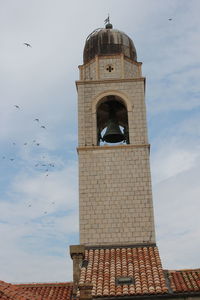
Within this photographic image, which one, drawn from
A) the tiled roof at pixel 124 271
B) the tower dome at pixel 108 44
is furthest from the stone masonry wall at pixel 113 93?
the tiled roof at pixel 124 271

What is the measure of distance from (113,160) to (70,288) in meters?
5.26

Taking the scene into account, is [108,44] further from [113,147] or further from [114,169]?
[114,169]

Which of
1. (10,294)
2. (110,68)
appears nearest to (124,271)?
(10,294)

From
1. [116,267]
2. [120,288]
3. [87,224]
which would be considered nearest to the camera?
[120,288]

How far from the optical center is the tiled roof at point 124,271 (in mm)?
15828

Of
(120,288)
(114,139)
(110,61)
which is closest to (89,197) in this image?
(114,139)

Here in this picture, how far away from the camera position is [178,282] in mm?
16875

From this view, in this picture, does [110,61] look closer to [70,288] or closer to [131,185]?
[131,185]

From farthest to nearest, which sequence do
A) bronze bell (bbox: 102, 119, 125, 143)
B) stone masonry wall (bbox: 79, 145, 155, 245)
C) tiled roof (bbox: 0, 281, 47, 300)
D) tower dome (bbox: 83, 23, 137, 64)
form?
tower dome (bbox: 83, 23, 137, 64) → bronze bell (bbox: 102, 119, 125, 143) → stone masonry wall (bbox: 79, 145, 155, 245) → tiled roof (bbox: 0, 281, 47, 300)

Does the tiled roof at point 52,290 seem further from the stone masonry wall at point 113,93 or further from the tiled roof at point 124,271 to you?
the stone masonry wall at point 113,93

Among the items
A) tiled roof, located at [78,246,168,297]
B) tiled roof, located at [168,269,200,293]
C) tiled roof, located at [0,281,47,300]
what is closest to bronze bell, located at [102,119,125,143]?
tiled roof, located at [78,246,168,297]

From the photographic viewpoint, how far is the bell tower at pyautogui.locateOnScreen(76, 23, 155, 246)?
63.3 ft

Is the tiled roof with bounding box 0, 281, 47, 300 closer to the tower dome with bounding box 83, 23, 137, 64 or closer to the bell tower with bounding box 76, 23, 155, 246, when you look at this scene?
the bell tower with bounding box 76, 23, 155, 246

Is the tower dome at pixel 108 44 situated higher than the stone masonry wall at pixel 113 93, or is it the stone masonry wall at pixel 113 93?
the tower dome at pixel 108 44
